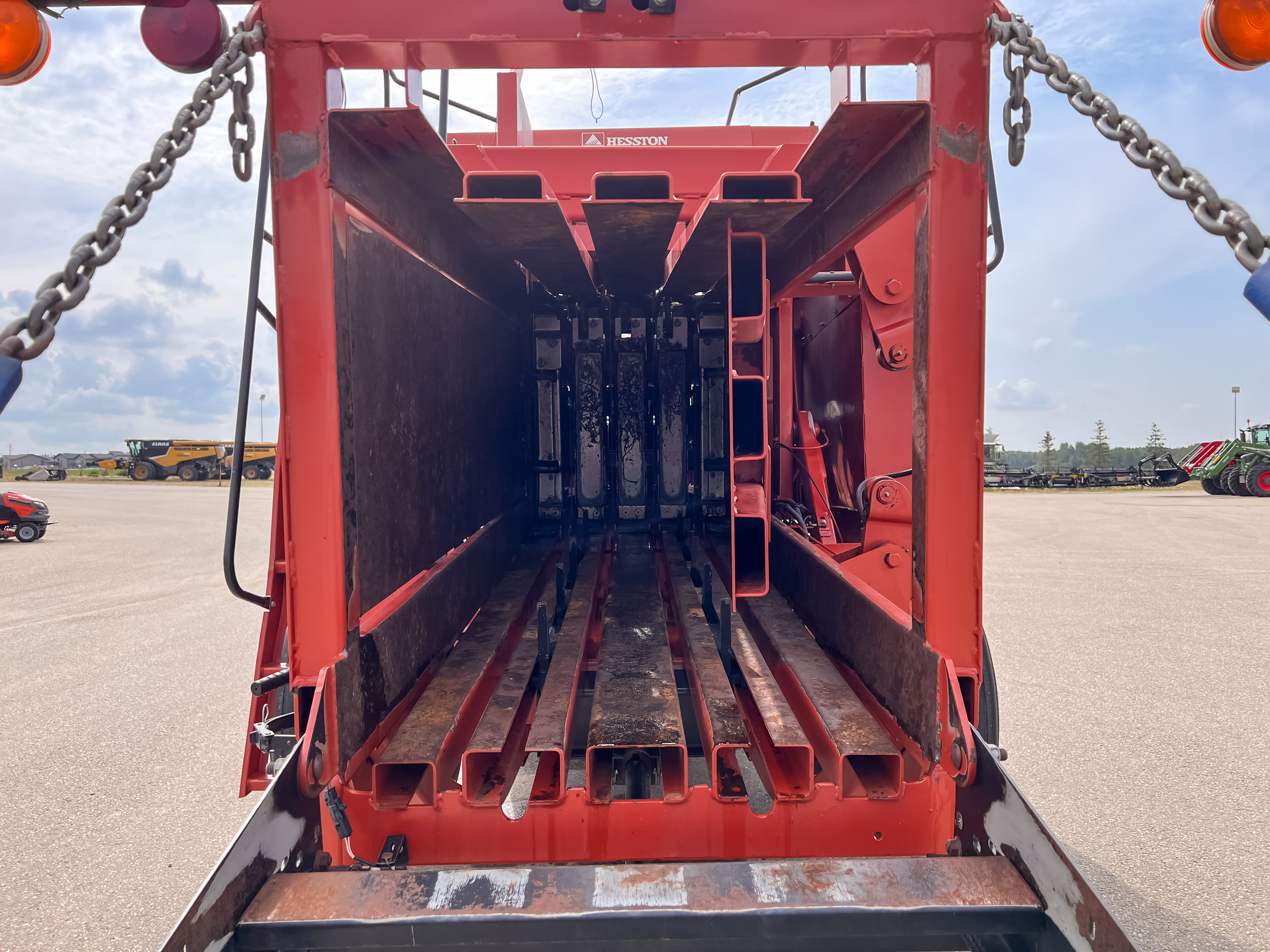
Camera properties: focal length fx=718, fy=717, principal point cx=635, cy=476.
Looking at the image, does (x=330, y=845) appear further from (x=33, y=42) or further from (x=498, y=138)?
(x=498, y=138)

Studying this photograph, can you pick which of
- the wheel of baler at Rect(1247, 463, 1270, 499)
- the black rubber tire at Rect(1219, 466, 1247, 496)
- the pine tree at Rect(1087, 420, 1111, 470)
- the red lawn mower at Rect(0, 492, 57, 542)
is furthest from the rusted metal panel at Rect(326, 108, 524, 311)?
the pine tree at Rect(1087, 420, 1111, 470)

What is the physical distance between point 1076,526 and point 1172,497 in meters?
10.1

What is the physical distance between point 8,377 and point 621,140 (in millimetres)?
3943

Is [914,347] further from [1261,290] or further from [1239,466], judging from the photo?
[1239,466]

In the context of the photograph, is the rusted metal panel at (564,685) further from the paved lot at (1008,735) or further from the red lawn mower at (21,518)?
the red lawn mower at (21,518)

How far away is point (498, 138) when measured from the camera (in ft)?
14.5

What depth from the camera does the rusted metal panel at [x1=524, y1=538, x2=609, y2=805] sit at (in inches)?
76.1

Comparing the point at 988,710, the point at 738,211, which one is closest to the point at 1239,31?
the point at 738,211

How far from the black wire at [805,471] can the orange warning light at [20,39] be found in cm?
345

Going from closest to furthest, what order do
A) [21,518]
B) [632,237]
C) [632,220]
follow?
[632,220] < [632,237] < [21,518]

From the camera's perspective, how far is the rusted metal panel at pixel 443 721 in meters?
1.92

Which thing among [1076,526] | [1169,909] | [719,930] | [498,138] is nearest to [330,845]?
[719,930]

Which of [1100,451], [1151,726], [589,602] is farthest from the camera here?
[1100,451]

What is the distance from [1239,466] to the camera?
66.3 feet
